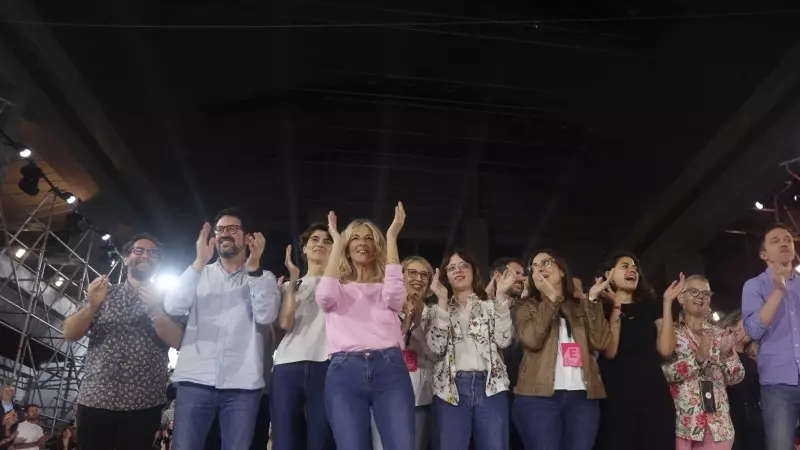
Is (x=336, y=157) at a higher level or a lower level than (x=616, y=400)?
higher

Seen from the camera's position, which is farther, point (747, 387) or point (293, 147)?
point (293, 147)

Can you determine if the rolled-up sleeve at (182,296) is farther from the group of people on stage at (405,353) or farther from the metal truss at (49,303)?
the metal truss at (49,303)

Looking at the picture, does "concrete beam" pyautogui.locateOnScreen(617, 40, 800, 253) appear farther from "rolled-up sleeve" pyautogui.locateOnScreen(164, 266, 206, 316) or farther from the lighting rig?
the lighting rig

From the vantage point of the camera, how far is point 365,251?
2.89 meters

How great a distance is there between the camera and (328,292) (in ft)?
8.87

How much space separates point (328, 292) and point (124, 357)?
0.99 m

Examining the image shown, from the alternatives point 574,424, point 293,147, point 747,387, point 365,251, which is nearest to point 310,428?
point 365,251

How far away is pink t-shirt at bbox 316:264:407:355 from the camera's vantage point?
8.75 feet

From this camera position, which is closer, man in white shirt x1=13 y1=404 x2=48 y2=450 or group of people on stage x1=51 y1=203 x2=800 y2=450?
group of people on stage x1=51 y1=203 x2=800 y2=450

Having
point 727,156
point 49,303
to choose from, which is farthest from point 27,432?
point 727,156

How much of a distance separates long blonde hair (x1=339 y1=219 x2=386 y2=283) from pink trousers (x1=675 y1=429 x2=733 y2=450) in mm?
1802

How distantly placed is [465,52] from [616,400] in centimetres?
417

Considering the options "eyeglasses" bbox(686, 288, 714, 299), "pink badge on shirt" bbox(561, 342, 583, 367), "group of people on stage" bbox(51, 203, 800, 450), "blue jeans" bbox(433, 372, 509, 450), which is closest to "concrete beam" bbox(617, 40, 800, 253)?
"eyeglasses" bbox(686, 288, 714, 299)

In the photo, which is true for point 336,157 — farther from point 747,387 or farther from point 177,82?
point 747,387
